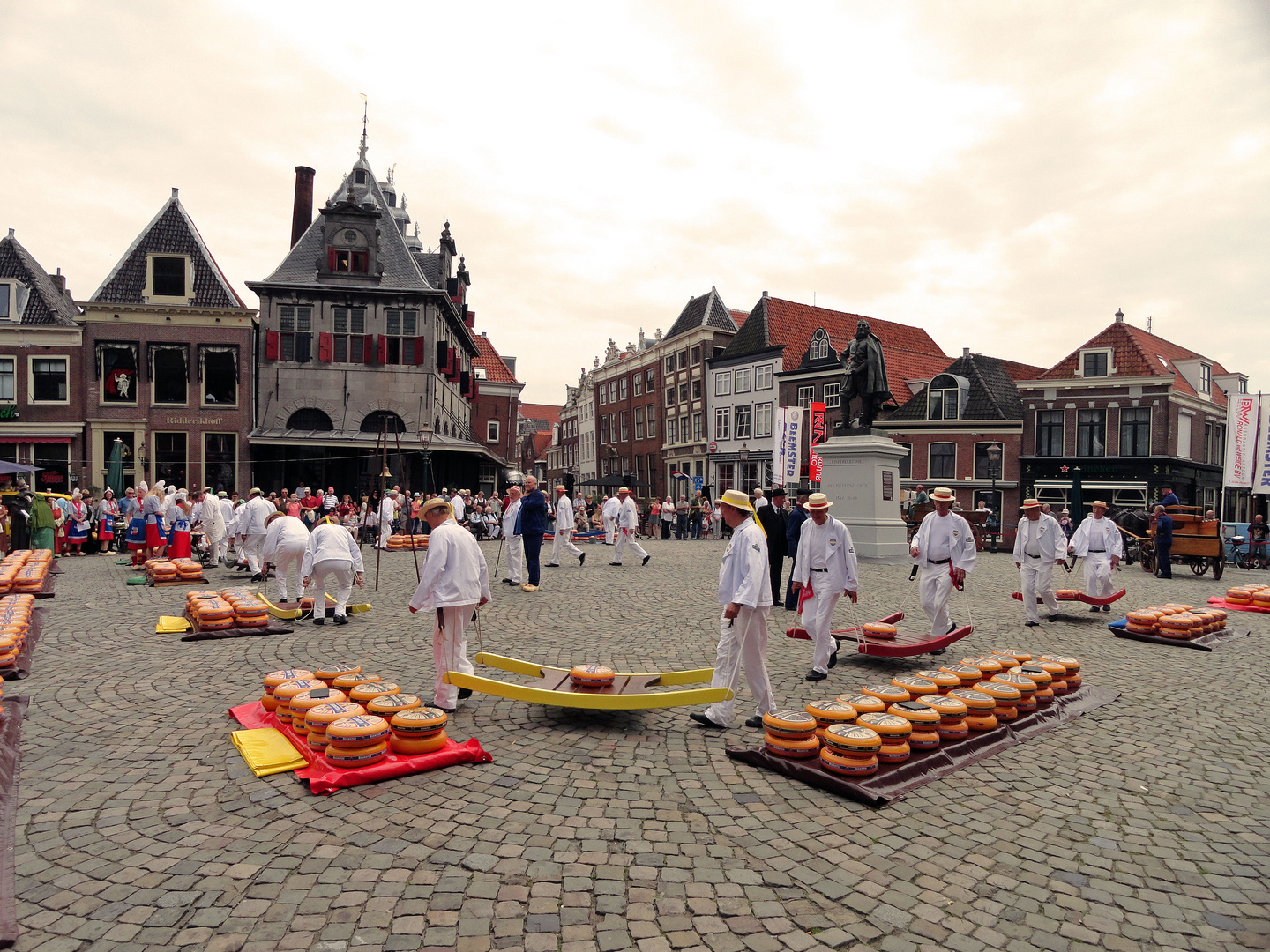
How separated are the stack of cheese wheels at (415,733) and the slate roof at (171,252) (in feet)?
106

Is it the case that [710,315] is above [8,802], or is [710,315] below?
above

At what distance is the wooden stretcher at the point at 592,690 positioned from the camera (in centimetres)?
597

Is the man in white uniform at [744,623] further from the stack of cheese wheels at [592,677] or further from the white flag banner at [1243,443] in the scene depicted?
the white flag banner at [1243,443]

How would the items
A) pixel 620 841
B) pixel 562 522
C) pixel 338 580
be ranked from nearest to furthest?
pixel 620 841
pixel 338 580
pixel 562 522

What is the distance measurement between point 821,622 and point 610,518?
18446 mm

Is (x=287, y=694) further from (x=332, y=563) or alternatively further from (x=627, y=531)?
(x=627, y=531)

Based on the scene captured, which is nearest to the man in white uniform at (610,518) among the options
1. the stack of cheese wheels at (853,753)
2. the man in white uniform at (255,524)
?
the man in white uniform at (255,524)

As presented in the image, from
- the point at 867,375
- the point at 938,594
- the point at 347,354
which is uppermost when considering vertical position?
the point at 347,354

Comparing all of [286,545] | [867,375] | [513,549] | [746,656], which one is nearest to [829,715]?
[746,656]

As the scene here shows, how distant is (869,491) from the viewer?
798 inches

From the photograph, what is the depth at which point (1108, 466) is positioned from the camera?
36.4m

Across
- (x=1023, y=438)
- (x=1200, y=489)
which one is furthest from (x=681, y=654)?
(x=1200, y=489)

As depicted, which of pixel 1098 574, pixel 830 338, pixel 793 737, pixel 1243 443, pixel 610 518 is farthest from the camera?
pixel 830 338

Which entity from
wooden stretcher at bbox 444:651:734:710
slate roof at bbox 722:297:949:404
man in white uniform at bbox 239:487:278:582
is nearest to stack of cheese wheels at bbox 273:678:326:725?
wooden stretcher at bbox 444:651:734:710
